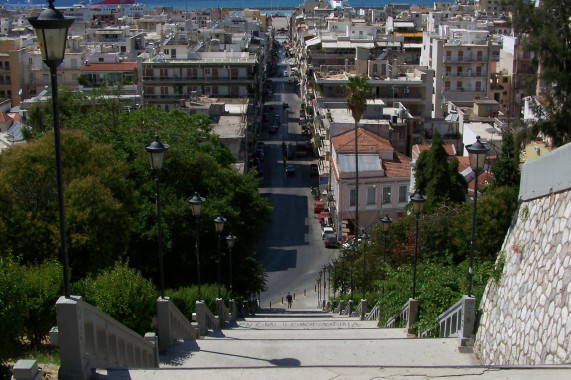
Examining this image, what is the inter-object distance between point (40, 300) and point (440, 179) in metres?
21.6

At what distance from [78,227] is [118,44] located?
256ft

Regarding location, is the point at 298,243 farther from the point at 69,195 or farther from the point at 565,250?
the point at 565,250

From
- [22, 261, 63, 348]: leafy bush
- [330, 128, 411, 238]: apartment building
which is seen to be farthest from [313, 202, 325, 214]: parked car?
[22, 261, 63, 348]: leafy bush

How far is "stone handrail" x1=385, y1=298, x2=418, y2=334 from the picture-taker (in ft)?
52.4

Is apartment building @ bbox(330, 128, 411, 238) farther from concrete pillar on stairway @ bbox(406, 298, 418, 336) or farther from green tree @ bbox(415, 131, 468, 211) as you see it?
concrete pillar on stairway @ bbox(406, 298, 418, 336)

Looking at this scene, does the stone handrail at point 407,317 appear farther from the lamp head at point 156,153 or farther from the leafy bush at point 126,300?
the lamp head at point 156,153

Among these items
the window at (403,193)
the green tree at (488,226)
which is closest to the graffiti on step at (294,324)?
the green tree at (488,226)

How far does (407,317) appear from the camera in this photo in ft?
53.8

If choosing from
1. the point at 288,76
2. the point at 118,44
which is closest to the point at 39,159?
the point at 118,44

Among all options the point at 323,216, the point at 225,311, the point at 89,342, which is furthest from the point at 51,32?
the point at 323,216

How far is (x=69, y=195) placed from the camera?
64.5ft

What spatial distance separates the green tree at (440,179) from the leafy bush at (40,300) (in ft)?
65.5

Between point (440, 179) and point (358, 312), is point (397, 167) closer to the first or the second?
point (440, 179)

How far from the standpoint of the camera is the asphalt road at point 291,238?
40.6 meters
